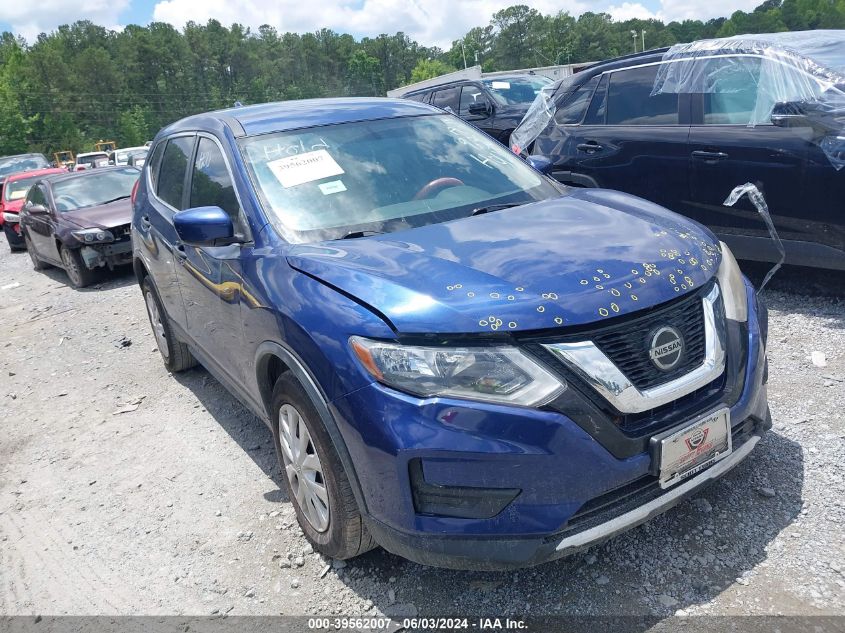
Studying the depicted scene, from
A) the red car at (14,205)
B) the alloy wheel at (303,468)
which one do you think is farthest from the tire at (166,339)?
the red car at (14,205)

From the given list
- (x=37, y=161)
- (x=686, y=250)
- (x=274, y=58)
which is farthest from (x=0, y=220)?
(x=274, y=58)

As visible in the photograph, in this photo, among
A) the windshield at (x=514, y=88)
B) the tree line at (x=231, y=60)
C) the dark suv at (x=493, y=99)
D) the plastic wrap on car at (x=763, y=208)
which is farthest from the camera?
the tree line at (x=231, y=60)

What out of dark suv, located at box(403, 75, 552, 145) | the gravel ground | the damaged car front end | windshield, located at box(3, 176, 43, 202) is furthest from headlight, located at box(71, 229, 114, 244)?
windshield, located at box(3, 176, 43, 202)

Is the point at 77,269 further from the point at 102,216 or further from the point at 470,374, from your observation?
the point at 470,374

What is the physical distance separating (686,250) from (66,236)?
879 cm

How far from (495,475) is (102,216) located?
343 inches

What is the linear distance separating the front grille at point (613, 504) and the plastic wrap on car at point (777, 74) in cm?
317

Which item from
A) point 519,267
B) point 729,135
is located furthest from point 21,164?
point 519,267

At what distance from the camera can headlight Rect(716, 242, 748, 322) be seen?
262 cm

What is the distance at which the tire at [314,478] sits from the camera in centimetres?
253

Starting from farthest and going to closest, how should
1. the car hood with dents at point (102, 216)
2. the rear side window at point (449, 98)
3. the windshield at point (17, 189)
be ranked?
the windshield at point (17, 189) → the rear side window at point (449, 98) → the car hood with dents at point (102, 216)

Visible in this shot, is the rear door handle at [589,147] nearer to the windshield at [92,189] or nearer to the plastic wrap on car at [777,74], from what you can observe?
the plastic wrap on car at [777,74]

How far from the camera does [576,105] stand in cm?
629

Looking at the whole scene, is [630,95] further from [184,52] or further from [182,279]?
[184,52]
